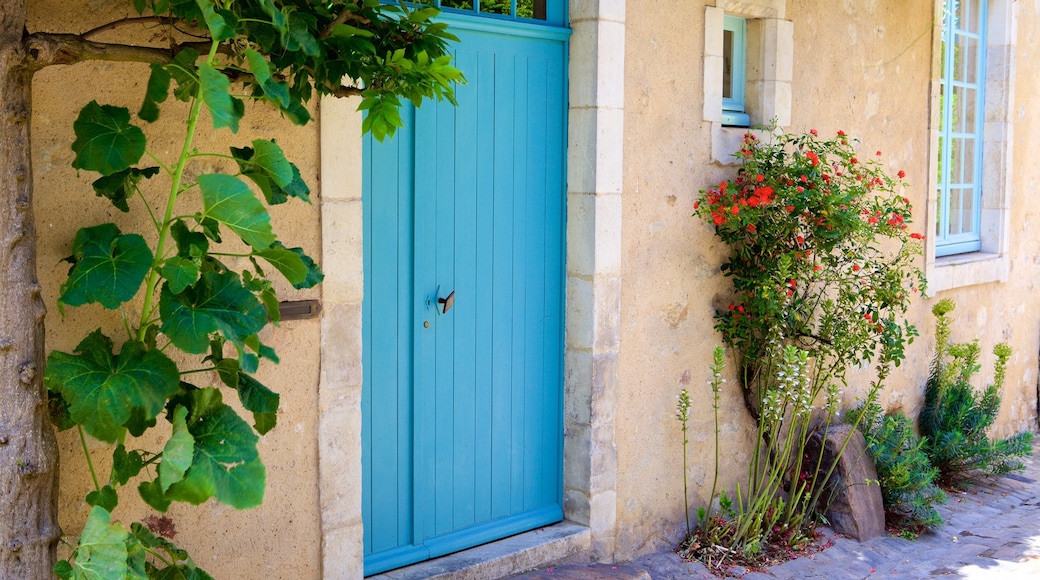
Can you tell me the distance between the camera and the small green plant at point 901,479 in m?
5.32

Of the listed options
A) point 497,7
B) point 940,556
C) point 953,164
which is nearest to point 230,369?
point 497,7

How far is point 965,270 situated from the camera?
6680mm

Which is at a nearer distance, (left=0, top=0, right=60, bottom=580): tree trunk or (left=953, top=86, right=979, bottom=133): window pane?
(left=0, top=0, right=60, bottom=580): tree trunk

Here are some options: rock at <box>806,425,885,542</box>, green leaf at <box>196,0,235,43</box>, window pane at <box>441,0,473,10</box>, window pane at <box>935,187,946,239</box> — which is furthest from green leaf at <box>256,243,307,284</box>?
window pane at <box>935,187,946,239</box>

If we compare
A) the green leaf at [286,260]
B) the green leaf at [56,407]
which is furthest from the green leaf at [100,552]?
the green leaf at [286,260]

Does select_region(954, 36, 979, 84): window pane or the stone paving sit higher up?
select_region(954, 36, 979, 84): window pane

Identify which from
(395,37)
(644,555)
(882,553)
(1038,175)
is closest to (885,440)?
(882,553)

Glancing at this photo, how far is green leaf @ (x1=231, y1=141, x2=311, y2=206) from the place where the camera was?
2438 millimetres

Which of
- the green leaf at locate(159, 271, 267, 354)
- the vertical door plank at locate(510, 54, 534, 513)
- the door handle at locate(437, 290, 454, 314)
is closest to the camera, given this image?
the green leaf at locate(159, 271, 267, 354)

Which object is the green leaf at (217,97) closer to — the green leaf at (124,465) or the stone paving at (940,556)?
the green leaf at (124,465)

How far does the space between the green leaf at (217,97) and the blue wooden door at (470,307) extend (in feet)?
5.44

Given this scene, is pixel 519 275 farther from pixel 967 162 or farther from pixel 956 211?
pixel 967 162

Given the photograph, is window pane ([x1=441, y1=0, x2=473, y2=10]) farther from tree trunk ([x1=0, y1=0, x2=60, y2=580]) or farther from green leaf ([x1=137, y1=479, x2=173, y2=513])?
green leaf ([x1=137, y1=479, x2=173, y2=513])

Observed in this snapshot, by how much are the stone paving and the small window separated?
6.79 ft
